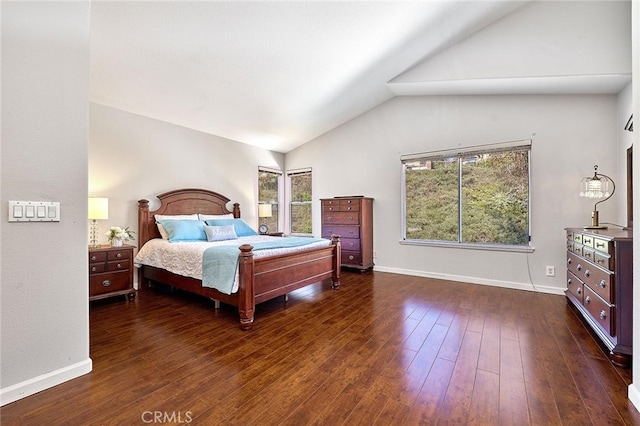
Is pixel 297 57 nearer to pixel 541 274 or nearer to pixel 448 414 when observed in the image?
pixel 448 414

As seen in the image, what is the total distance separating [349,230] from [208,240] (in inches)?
88.7

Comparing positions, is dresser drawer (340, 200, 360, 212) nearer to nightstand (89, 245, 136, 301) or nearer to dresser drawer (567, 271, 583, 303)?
dresser drawer (567, 271, 583, 303)

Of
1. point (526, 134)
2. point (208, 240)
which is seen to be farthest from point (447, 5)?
point (208, 240)

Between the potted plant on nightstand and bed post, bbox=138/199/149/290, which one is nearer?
the potted plant on nightstand

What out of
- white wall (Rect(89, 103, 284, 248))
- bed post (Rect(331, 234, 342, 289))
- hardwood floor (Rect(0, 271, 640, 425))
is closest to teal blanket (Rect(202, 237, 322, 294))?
hardwood floor (Rect(0, 271, 640, 425))

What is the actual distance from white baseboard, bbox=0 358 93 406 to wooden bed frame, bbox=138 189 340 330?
3.60 ft

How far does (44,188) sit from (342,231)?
3.85 m

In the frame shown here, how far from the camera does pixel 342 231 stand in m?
4.90

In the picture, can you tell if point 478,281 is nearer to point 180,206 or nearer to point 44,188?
point 180,206

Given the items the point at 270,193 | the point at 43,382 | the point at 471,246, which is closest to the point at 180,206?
the point at 270,193

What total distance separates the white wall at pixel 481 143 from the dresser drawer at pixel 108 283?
3533mm

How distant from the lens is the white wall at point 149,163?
141 inches

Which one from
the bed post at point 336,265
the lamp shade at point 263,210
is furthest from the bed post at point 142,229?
the bed post at point 336,265

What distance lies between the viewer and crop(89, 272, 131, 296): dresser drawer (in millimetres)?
3096
